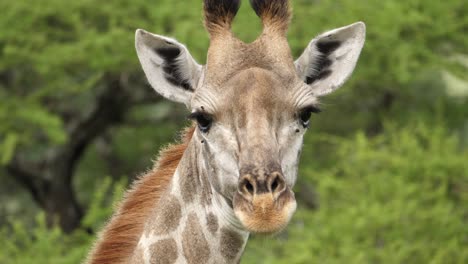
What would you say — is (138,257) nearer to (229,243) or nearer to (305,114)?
(229,243)

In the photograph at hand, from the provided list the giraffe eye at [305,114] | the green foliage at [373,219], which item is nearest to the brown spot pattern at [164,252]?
the giraffe eye at [305,114]

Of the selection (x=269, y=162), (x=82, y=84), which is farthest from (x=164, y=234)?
(x=82, y=84)

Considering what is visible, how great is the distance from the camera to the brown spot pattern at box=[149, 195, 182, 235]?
933cm

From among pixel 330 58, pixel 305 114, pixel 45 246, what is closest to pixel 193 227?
pixel 305 114

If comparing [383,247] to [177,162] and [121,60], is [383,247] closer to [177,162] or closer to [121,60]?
[121,60]

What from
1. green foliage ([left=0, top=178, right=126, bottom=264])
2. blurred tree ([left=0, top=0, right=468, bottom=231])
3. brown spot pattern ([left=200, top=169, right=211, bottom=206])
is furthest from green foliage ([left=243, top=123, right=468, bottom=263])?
brown spot pattern ([left=200, top=169, right=211, bottom=206])

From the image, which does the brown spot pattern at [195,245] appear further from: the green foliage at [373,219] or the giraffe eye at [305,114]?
the green foliage at [373,219]

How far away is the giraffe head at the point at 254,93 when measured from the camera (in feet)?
28.0

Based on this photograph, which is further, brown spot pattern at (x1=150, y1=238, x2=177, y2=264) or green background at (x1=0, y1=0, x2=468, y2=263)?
green background at (x1=0, y1=0, x2=468, y2=263)

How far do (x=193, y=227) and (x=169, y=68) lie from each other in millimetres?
1169

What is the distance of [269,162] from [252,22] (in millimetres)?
21070

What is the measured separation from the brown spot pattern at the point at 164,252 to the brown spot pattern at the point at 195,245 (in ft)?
0.26

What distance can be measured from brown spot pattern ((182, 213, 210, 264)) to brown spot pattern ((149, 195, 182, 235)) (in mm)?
111

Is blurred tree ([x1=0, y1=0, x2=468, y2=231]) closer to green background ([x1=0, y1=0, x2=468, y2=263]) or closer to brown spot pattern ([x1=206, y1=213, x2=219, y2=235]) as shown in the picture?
green background ([x1=0, y1=0, x2=468, y2=263])
